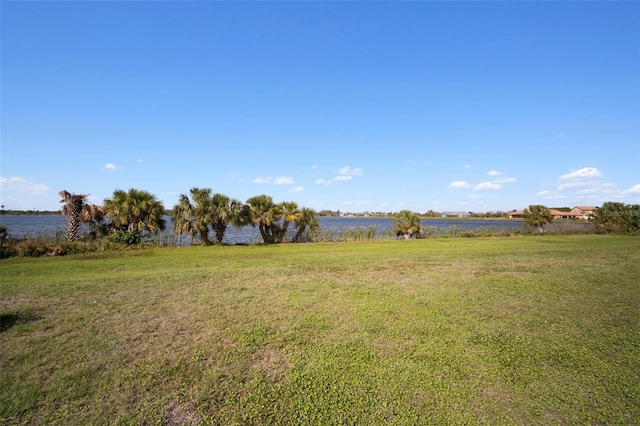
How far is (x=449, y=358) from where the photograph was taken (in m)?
4.46

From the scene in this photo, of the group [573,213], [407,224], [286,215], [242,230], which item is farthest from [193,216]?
[573,213]

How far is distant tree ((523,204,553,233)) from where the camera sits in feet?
118

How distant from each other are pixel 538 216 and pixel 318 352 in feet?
130

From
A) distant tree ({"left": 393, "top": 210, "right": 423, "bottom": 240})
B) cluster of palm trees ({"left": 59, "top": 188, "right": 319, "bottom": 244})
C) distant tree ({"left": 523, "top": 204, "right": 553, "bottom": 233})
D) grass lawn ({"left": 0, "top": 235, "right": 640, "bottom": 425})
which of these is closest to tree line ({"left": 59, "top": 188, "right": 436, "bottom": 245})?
cluster of palm trees ({"left": 59, "top": 188, "right": 319, "bottom": 244})

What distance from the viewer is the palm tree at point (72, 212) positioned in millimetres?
20016

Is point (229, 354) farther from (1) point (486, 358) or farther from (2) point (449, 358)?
(1) point (486, 358)

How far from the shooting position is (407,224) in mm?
30672

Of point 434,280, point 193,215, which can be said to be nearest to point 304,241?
point 193,215

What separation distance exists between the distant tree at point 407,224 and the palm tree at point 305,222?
30.5ft

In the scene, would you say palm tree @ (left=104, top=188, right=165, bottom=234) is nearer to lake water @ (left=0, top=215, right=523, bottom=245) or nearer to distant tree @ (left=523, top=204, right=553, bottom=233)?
lake water @ (left=0, top=215, right=523, bottom=245)

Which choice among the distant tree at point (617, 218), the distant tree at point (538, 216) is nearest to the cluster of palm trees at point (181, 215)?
the distant tree at point (538, 216)

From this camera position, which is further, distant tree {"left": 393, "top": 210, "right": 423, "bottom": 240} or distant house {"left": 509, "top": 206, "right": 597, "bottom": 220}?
distant house {"left": 509, "top": 206, "right": 597, "bottom": 220}

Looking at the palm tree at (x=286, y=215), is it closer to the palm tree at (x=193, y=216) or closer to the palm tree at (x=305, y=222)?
the palm tree at (x=305, y=222)

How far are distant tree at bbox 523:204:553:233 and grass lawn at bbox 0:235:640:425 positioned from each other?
3073 cm
